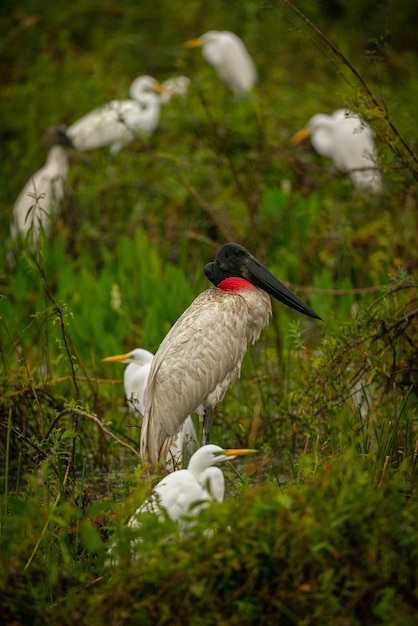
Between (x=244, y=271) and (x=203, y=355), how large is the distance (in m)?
0.54

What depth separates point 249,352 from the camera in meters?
5.85

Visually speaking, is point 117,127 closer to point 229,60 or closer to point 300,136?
point 300,136

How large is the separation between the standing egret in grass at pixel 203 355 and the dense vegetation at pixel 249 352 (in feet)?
0.75

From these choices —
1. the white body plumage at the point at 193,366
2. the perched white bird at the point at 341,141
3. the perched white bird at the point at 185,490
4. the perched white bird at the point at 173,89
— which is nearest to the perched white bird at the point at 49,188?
the perched white bird at the point at 173,89

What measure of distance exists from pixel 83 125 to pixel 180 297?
12.9 ft

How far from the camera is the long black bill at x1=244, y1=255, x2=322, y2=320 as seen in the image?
4965 millimetres

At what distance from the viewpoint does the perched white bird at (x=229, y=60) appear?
38.5 feet

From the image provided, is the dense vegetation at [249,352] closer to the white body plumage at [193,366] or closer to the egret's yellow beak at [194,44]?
the white body plumage at [193,366]

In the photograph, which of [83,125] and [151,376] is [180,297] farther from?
[83,125]

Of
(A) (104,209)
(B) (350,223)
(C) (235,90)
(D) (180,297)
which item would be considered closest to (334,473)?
(D) (180,297)

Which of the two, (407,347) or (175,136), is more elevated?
(407,347)

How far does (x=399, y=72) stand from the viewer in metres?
13.0

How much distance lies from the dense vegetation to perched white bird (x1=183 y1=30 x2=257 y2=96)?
0.22 meters

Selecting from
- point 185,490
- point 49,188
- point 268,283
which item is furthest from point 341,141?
point 185,490
